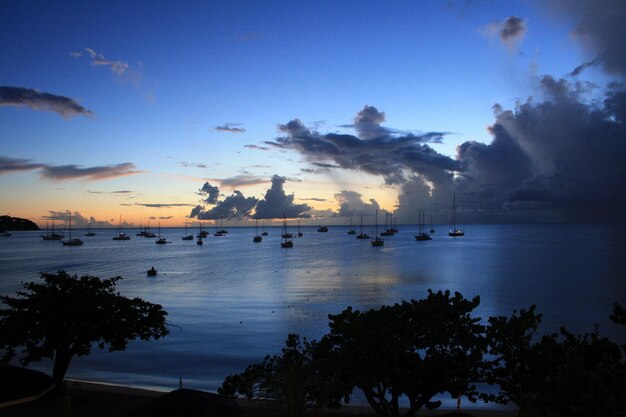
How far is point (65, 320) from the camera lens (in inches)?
599

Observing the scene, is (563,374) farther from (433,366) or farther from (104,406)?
(104,406)

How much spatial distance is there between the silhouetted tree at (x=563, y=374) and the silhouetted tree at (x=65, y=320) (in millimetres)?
12036

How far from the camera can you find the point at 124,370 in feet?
84.9

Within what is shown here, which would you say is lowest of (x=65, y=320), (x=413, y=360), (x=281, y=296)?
(x=281, y=296)

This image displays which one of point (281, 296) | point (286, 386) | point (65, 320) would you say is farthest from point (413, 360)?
point (281, 296)

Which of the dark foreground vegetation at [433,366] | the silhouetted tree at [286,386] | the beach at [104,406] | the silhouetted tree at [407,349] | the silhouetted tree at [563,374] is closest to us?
the silhouetted tree at [563,374]

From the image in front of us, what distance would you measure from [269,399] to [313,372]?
6.98 ft

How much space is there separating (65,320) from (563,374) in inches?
578

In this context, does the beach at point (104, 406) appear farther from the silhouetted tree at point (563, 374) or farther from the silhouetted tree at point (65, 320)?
the silhouetted tree at point (563, 374)

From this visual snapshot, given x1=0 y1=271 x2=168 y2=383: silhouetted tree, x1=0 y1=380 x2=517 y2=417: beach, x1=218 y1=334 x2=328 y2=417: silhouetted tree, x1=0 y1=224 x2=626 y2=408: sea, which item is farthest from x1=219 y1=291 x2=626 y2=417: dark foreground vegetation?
x1=0 y1=271 x2=168 y2=383: silhouetted tree

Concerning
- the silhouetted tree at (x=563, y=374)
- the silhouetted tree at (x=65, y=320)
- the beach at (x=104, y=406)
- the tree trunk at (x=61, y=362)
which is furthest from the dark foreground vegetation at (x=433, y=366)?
the beach at (x=104, y=406)

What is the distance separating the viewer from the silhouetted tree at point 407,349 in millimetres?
9602

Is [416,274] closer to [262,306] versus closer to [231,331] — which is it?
[262,306]

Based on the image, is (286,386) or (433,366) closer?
(286,386)
